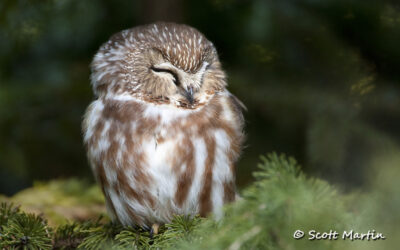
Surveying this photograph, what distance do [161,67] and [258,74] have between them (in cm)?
136

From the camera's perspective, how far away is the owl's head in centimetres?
247

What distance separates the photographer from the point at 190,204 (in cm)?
262

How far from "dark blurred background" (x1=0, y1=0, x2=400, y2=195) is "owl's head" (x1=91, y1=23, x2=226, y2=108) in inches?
36.2

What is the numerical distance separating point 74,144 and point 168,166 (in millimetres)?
1996

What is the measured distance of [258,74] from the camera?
3.69 metres

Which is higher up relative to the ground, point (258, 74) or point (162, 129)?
point (258, 74)

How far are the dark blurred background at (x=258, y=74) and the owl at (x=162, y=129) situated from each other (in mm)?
863

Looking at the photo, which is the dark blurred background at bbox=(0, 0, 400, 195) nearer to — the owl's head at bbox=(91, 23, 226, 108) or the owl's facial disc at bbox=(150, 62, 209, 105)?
the owl's head at bbox=(91, 23, 226, 108)

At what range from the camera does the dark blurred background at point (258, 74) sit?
10.4 ft

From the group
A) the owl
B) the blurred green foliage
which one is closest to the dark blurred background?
the owl

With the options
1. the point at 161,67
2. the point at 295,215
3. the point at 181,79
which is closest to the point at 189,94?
the point at 181,79

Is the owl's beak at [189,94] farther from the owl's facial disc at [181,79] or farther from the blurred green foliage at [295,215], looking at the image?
the blurred green foliage at [295,215]

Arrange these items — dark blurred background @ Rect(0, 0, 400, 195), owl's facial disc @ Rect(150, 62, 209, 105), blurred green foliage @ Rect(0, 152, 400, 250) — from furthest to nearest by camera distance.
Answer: dark blurred background @ Rect(0, 0, 400, 195), owl's facial disc @ Rect(150, 62, 209, 105), blurred green foliage @ Rect(0, 152, 400, 250)

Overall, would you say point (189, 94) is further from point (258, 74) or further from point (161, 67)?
point (258, 74)
